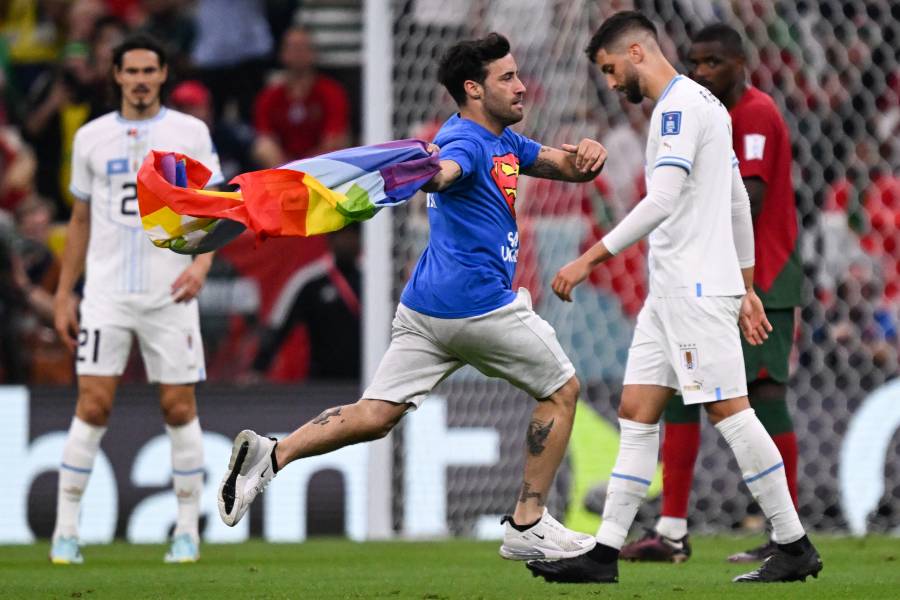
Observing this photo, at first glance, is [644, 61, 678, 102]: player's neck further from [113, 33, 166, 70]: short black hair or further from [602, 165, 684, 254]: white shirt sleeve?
[113, 33, 166, 70]: short black hair

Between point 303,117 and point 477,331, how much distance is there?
6765mm

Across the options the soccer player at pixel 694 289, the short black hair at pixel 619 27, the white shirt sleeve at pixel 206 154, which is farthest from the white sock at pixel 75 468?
the short black hair at pixel 619 27

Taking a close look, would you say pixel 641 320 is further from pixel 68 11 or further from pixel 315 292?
pixel 68 11

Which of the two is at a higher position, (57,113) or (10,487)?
(57,113)

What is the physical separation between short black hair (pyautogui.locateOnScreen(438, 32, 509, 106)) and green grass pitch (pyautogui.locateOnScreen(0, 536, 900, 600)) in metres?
1.84

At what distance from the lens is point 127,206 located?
7.22m

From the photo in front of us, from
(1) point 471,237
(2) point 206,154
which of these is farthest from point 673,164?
(2) point 206,154

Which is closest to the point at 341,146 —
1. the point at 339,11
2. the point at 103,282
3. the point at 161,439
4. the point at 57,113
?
the point at 339,11

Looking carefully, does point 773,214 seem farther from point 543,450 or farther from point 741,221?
point 543,450

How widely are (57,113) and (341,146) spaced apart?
7.70 ft

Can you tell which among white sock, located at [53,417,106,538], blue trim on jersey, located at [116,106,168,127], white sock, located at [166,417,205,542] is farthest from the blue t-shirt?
white sock, located at [53,417,106,538]

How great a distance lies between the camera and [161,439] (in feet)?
30.0

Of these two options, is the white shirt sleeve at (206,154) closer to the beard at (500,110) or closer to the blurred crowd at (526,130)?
the beard at (500,110)

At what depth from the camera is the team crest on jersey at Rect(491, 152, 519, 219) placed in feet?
18.2
